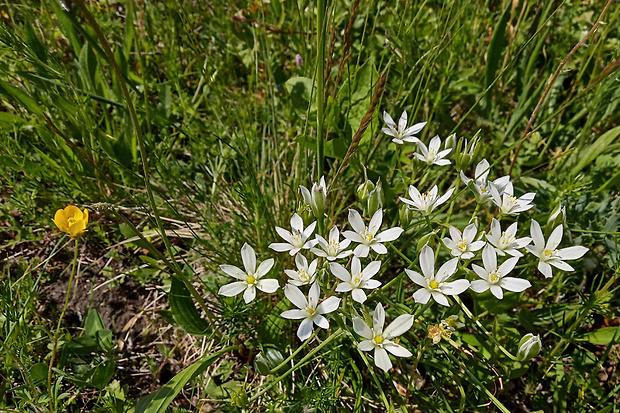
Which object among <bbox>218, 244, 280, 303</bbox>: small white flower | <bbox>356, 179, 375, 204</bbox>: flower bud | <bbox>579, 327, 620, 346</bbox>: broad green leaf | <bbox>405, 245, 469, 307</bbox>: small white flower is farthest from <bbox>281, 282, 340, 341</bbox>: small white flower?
<bbox>579, 327, 620, 346</bbox>: broad green leaf

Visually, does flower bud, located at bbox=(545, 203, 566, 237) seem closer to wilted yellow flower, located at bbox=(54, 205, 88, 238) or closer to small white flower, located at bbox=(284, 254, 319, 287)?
small white flower, located at bbox=(284, 254, 319, 287)

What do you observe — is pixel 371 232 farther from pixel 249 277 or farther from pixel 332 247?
pixel 249 277

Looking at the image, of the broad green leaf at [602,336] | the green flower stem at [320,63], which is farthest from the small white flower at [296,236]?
the broad green leaf at [602,336]

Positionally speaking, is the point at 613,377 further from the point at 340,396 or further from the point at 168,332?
the point at 168,332

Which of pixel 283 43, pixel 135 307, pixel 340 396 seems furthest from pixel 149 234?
pixel 283 43

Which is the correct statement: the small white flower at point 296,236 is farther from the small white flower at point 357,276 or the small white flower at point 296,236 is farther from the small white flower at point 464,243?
the small white flower at point 464,243

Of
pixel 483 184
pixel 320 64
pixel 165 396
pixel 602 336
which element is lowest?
pixel 602 336

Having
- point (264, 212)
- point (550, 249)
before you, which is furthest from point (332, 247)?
point (550, 249)
